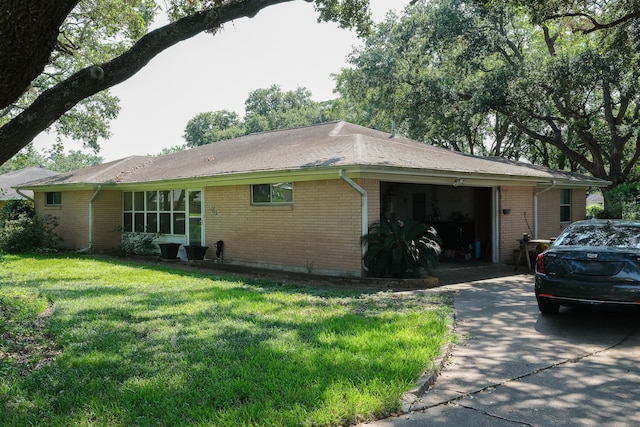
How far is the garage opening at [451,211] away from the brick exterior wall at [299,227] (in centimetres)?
441

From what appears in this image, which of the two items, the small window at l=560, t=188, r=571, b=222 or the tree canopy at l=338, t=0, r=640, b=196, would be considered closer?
the small window at l=560, t=188, r=571, b=222

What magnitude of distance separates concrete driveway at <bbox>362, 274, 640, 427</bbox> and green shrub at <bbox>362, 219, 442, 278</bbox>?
105 inches

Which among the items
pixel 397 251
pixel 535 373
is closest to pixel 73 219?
pixel 397 251

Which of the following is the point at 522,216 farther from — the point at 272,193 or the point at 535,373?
the point at 535,373

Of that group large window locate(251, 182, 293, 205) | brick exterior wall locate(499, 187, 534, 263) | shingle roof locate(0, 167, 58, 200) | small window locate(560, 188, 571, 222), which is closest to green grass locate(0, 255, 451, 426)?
large window locate(251, 182, 293, 205)

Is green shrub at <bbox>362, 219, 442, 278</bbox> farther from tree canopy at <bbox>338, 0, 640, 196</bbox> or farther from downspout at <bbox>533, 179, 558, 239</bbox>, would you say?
tree canopy at <bbox>338, 0, 640, 196</bbox>

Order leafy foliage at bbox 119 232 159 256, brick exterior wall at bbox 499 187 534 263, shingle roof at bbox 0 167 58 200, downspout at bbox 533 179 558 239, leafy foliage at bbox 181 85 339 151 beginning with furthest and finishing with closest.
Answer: leafy foliage at bbox 181 85 339 151
shingle roof at bbox 0 167 58 200
leafy foliage at bbox 119 232 159 256
downspout at bbox 533 179 558 239
brick exterior wall at bbox 499 187 534 263

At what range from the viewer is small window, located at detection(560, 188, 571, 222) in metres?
18.1

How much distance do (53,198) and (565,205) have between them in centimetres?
2146

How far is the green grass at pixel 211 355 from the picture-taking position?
4031 millimetres

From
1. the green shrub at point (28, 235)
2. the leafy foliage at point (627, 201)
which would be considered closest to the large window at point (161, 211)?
the green shrub at point (28, 235)

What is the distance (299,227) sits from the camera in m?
12.7

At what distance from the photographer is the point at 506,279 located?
12.2 m

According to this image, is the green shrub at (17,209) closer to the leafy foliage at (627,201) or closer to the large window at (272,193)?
the large window at (272,193)
